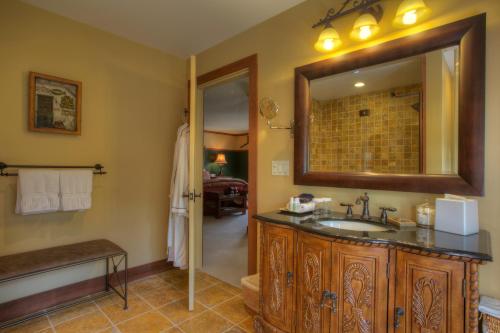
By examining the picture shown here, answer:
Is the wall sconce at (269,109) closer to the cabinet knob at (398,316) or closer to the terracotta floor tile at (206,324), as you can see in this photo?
the cabinet knob at (398,316)

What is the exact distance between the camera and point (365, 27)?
161cm

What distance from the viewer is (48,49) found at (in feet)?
7.23

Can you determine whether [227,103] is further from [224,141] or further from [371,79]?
[224,141]

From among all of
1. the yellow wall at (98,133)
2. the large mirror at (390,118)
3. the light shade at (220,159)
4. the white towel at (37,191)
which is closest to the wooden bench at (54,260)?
the yellow wall at (98,133)

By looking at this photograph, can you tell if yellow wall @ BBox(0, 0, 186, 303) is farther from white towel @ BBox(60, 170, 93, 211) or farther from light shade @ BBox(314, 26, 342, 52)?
light shade @ BBox(314, 26, 342, 52)

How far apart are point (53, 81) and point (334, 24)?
2.34 metres

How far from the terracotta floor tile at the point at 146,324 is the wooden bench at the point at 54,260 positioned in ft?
0.77

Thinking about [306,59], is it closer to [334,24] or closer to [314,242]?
[334,24]

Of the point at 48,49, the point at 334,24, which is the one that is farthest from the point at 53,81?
the point at 334,24

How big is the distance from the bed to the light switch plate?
3.99 meters

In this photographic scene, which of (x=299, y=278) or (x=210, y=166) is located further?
(x=210, y=166)

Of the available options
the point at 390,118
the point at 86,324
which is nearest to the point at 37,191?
the point at 86,324

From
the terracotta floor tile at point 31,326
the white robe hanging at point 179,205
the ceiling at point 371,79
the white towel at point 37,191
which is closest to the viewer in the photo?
the ceiling at point 371,79

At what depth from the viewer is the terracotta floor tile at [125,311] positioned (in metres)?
2.05
